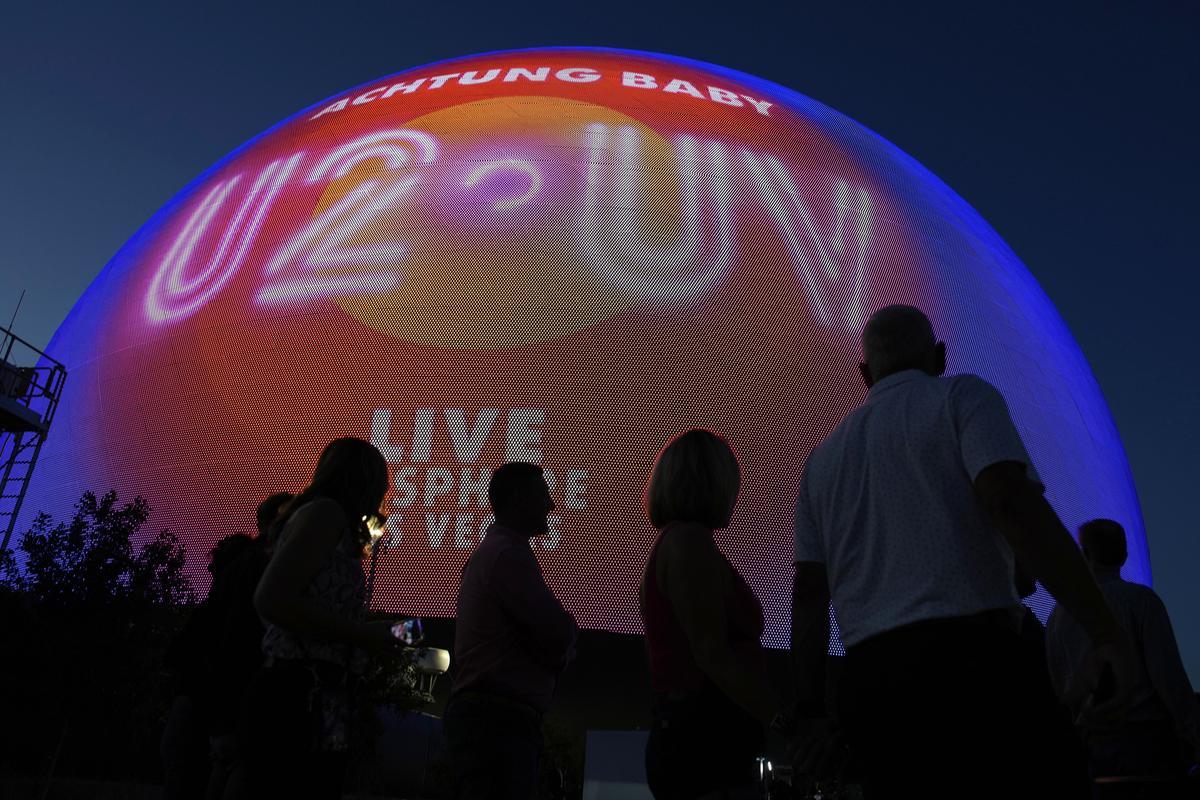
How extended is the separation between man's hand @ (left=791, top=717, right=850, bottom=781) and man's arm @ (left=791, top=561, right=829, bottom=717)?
3 centimetres

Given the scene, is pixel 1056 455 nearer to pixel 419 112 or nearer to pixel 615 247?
pixel 615 247

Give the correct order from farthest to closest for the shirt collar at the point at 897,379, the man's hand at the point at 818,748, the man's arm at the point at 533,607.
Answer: the man's arm at the point at 533,607 → the shirt collar at the point at 897,379 → the man's hand at the point at 818,748

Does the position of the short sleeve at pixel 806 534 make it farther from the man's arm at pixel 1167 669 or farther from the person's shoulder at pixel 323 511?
the man's arm at pixel 1167 669

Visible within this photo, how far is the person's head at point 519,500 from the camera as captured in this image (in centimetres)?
318

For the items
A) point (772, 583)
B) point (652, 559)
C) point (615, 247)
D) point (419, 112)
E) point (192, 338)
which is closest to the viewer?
point (652, 559)

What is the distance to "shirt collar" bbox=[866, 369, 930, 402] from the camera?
7.21ft

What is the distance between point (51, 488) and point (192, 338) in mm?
3085

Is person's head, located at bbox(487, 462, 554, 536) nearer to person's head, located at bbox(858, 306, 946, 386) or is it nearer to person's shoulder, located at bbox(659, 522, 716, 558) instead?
person's shoulder, located at bbox(659, 522, 716, 558)

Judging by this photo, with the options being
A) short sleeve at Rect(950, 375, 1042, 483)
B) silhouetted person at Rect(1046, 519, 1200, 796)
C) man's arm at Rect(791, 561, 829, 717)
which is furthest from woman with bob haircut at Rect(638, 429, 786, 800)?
silhouetted person at Rect(1046, 519, 1200, 796)

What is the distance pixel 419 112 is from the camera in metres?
14.2

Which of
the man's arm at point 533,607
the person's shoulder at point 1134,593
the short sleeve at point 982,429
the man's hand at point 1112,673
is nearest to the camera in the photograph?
the man's hand at point 1112,673

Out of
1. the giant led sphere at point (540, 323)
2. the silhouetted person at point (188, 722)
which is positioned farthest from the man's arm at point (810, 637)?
the giant led sphere at point (540, 323)

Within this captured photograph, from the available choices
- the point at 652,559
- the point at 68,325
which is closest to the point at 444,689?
→ the point at 68,325

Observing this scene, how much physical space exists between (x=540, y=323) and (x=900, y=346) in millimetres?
9389
